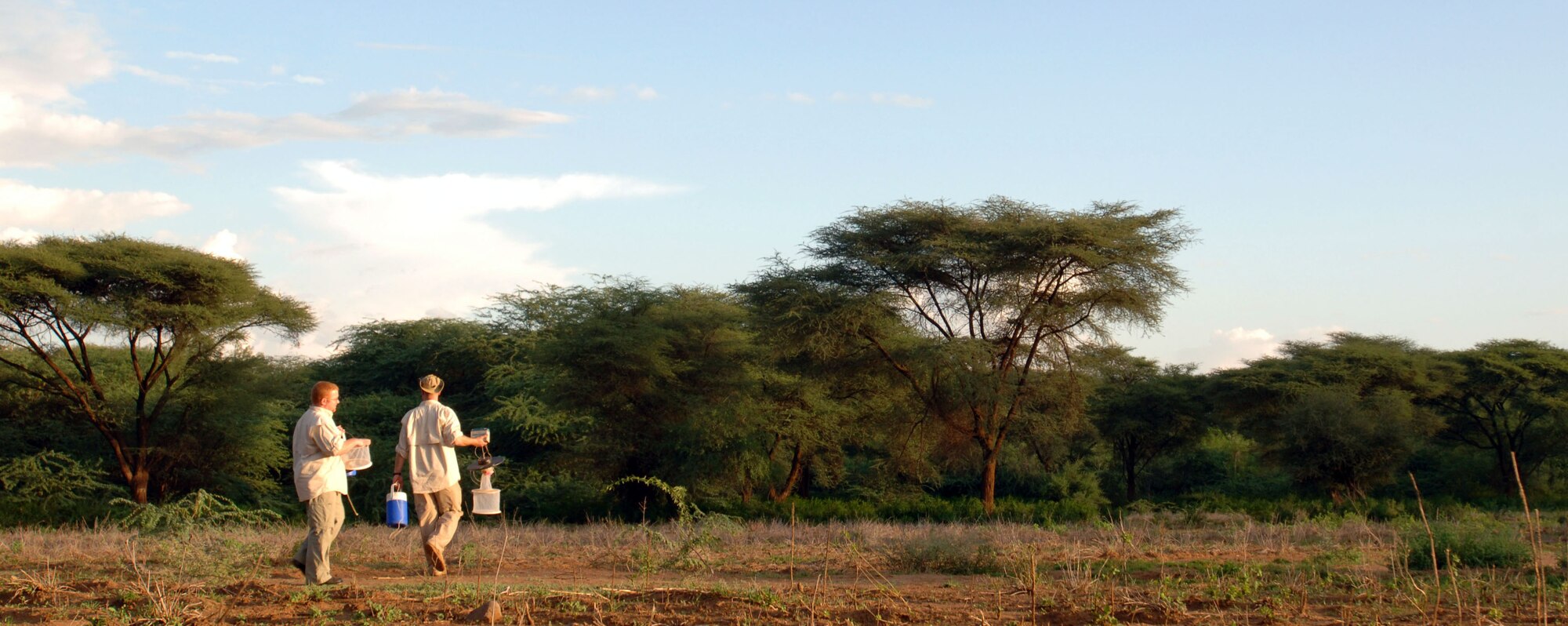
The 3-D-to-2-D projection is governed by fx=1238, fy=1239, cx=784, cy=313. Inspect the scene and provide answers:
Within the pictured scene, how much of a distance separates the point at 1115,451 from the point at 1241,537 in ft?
84.2

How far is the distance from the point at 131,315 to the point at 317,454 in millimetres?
19299

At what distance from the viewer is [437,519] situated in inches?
302

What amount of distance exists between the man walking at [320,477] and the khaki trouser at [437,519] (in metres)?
0.51

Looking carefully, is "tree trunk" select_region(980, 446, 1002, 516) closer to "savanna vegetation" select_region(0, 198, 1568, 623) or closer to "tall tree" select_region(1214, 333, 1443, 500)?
"savanna vegetation" select_region(0, 198, 1568, 623)

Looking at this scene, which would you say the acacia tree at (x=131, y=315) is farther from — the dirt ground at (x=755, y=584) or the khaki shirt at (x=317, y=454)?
the khaki shirt at (x=317, y=454)

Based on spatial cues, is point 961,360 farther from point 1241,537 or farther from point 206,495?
point 206,495

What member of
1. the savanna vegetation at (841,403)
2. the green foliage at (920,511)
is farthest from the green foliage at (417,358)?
the green foliage at (920,511)

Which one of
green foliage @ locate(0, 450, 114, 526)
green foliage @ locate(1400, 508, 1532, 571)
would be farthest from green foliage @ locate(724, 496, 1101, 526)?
green foliage @ locate(0, 450, 114, 526)

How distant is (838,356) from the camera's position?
75.0 feet

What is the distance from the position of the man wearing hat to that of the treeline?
1208 cm

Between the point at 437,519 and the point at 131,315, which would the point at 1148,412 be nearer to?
the point at 131,315

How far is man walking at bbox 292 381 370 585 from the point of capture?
23.4 feet

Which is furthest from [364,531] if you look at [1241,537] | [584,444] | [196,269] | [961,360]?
[196,269]

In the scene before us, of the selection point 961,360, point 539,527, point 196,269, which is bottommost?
point 539,527
